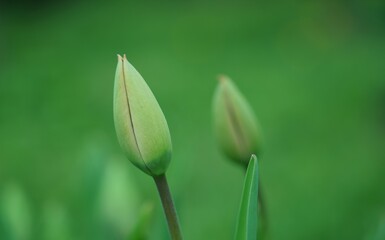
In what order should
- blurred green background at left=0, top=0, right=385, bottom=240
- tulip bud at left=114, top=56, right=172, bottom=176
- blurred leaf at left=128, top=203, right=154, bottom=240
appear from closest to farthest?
1. tulip bud at left=114, top=56, right=172, bottom=176
2. blurred leaf at left=128, top=203, right=154, bottom=240
3. blurred green background at left=0, top=0, right=385, bottom=240

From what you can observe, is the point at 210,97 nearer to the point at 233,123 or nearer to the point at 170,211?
the point at 233,123

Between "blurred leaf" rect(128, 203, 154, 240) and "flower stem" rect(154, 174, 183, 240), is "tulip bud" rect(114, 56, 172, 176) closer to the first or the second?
"flower stem" rect(154, 174, 183, 240)

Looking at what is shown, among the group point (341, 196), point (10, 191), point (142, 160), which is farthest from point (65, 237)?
point (341, 196)

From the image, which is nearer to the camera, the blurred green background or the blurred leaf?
the blurred leaf

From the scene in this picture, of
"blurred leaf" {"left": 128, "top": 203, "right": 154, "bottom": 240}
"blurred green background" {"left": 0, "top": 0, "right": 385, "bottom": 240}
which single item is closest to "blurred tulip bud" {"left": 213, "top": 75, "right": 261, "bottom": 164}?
"blurred leaf" {"left": 128, "top": 203, "right": 154, "bottom": 240}

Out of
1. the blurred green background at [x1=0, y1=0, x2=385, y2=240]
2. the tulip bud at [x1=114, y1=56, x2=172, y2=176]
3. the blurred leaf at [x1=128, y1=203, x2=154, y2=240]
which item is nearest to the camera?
the tulip bud at [x1=114, y1=56, x2=172, y2=176]

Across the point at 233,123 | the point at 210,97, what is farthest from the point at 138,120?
the point at 210,97

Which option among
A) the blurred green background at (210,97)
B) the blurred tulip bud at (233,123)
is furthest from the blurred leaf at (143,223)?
the blurred green background at (210,97)
